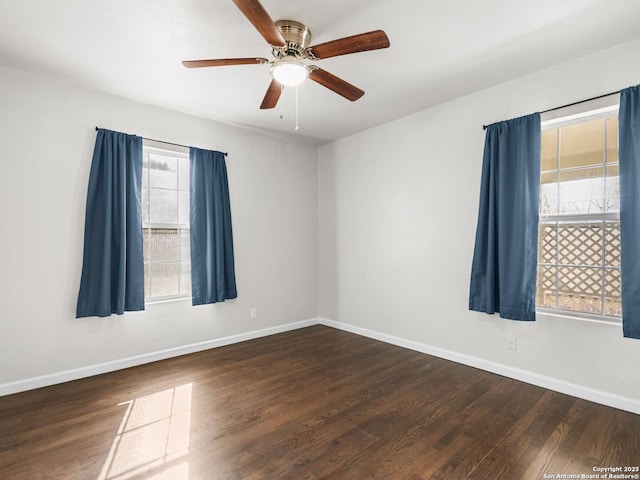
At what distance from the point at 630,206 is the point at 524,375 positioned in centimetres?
156

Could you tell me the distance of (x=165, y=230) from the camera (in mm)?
3602

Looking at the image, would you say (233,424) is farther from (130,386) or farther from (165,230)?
(165,230)

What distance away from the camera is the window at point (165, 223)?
11.5 ft

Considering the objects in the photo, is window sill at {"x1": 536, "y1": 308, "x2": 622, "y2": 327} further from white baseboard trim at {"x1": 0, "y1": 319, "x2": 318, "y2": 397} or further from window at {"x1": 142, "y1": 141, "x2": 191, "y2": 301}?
window at {"x1": 142, "y1": 141, "x2": 191, "y2": 301}

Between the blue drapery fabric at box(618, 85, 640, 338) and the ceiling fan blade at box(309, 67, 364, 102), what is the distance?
1.88m

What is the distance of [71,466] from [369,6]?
3.12 metres

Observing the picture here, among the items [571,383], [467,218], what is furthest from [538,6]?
[571,383]

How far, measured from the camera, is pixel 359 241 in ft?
14.4

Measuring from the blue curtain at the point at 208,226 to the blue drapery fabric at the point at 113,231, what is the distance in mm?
555

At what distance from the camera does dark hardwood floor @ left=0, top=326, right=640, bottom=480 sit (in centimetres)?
179

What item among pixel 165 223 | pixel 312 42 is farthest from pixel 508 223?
pixel 165 223

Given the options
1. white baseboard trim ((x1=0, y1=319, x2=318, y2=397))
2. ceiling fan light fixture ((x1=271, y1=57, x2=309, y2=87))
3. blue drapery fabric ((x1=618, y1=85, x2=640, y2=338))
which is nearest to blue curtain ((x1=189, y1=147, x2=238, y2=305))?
white baseboard trim ((x1=0, y1=319, x2=318, y2=397))

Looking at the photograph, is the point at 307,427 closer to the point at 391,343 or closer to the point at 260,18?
the point at 391,343

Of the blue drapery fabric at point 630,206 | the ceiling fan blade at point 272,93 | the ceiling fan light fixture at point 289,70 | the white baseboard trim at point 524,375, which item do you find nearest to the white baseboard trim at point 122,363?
the white baseboard trim at point 524,375
